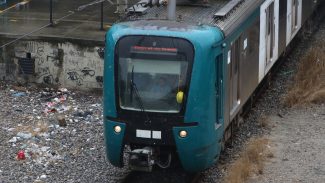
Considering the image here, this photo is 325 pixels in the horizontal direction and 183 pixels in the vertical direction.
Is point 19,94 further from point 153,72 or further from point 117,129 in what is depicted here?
point 153,72

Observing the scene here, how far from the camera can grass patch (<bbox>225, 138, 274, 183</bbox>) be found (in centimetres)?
1112

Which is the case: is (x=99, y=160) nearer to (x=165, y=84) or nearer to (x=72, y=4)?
(x=165, y=84)

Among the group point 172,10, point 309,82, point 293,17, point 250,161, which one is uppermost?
point 172,10

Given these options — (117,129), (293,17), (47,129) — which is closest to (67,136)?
(47,129)

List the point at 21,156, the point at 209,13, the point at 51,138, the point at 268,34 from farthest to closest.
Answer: the point at 268,34, the point at 51,138, the point at 21,156, the point at 209,13

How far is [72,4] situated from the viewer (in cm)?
2198

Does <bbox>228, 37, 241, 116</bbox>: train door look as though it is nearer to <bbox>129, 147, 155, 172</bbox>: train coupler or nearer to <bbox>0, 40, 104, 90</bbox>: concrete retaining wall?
<bbox>129, 147, 155, 172</bbox>: train coupler

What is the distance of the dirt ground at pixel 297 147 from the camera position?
1137 cm

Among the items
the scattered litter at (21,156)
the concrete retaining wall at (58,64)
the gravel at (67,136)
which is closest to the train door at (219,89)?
the gravel at (67,136)

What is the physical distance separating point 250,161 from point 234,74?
141 centimetres

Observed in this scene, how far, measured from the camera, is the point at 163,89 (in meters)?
10.3

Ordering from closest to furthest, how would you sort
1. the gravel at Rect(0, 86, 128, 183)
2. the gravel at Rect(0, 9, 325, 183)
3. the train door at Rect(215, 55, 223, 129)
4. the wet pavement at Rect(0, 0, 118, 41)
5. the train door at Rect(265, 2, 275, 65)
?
1. the train door at Rect(215, 55, 223, 129)
2. the gravel at Rect(0, 9, 325, 183)
3. the gravel at Rect(0, 86, 128, 183)
4. the train door at Rect(265, 2, 275, 65)
5. the wet pavement at Rect(0, 0, 118, 41)

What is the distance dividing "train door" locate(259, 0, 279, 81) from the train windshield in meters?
4.10

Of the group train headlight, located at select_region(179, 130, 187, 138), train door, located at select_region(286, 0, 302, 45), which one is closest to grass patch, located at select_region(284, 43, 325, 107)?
train door, located at select_region(286, 0, 302, 45)
